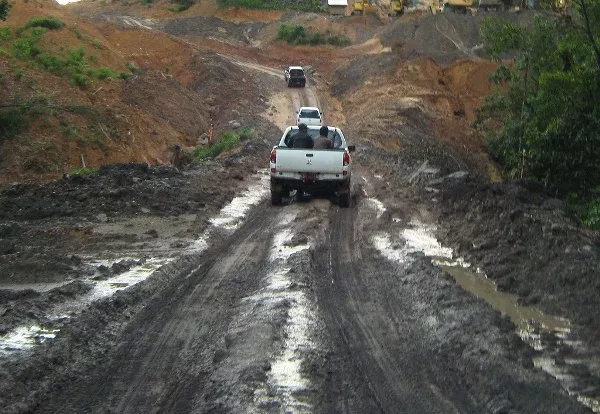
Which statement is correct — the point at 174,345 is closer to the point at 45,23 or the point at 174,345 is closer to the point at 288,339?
the point at 288,339

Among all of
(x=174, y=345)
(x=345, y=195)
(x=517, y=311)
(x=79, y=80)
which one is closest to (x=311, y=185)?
(x=345, y=195)

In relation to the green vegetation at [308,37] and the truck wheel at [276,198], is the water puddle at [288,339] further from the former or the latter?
the green vegetation at [308,37]

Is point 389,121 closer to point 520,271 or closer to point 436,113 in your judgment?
point 436,113

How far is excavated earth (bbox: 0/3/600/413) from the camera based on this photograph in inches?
281

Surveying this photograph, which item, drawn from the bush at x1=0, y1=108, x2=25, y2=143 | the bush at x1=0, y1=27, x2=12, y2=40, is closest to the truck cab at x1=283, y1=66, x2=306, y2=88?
the bush at x1=0, y1=27, x2=12, y2=40

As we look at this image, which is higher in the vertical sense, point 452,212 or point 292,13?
point 292,13

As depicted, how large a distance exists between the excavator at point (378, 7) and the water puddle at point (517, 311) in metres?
76.6

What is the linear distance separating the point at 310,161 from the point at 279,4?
283 ft

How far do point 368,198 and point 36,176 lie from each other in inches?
404

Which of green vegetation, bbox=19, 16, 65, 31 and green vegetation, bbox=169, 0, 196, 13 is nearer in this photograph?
green vegetation, bbox=19, 16, 65, 31

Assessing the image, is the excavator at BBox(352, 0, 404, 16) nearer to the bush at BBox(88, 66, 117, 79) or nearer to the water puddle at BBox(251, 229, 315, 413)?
the bush at BBox(88, 66, 117, 79)

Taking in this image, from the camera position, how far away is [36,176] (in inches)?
908

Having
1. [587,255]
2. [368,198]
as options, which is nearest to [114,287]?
[587,255]

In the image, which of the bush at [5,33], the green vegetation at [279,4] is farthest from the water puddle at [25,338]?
the green vegetation at [279,4]
